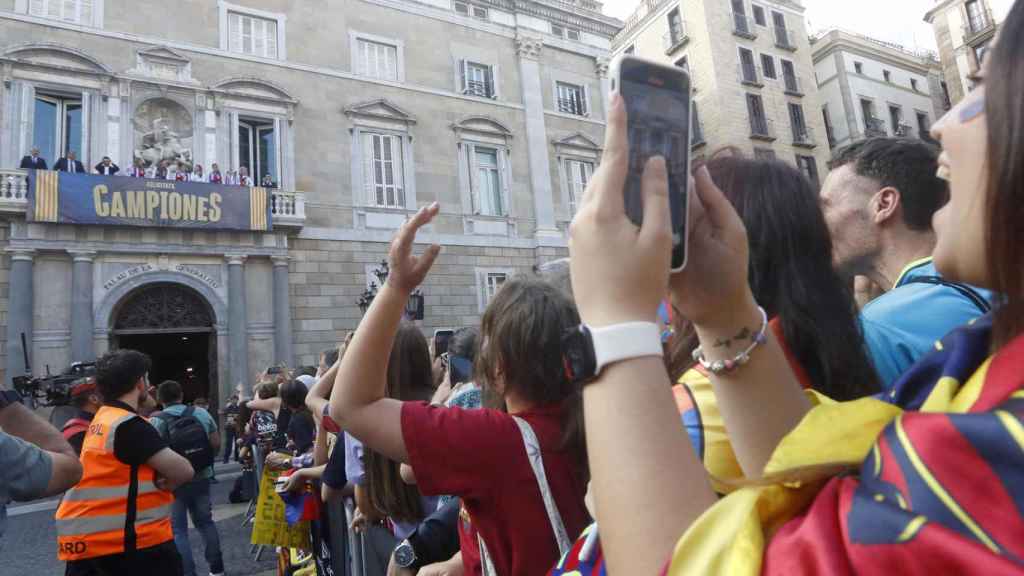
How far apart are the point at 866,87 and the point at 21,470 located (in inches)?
1308

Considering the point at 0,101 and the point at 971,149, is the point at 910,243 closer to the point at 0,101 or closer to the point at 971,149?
the point at 971,149

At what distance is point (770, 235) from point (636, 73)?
64cm

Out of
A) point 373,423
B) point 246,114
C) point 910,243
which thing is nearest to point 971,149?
point 373,423

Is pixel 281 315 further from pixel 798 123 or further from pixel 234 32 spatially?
pixel 798 123

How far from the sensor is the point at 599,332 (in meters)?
0.80

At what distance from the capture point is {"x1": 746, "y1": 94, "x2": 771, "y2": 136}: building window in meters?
24.9

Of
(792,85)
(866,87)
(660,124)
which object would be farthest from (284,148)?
(866,87)

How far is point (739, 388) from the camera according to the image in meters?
1.02

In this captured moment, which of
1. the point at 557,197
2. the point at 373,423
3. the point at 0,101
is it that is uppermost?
the point at 0,101

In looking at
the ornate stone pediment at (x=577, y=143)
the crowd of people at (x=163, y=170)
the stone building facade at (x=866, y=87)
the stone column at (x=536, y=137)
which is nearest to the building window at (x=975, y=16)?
the stone building facade at (x=866, y=87)

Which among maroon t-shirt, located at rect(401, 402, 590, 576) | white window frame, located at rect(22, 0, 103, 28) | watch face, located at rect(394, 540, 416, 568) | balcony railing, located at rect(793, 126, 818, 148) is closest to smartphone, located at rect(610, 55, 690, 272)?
maroon t-shirt, located at rect(401, 402, 590, 576)

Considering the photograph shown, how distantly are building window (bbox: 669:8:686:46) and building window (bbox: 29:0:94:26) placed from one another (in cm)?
2123

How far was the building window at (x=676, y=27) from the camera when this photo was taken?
25.8m

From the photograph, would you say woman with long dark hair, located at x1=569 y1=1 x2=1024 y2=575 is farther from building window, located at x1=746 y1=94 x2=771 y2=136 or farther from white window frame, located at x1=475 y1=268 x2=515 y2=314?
building window, located at x1=746 y1=94 x2=771 y2=136
